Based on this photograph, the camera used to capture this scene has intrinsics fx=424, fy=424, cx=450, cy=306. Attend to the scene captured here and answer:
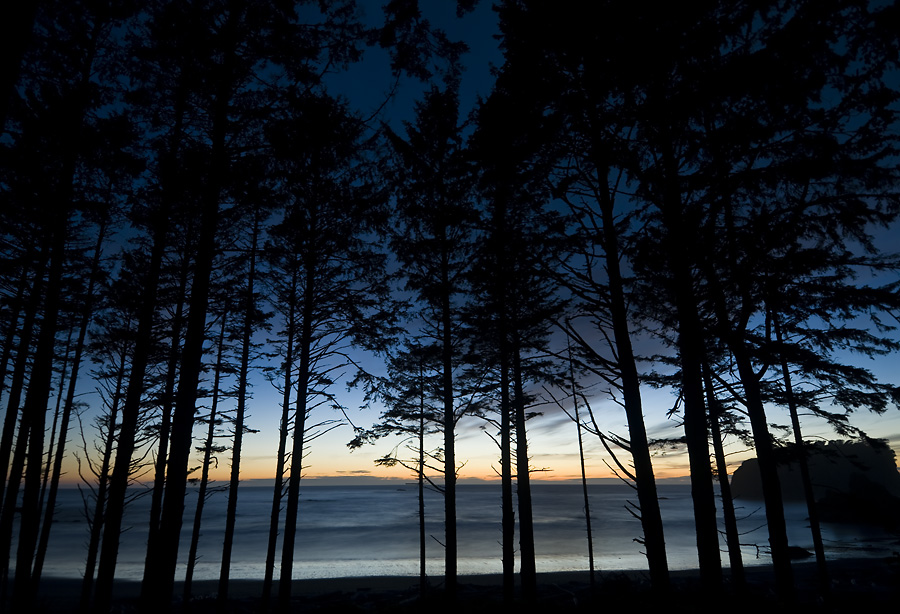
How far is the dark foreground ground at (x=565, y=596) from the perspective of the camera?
577 centimetres

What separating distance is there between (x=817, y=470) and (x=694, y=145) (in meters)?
191

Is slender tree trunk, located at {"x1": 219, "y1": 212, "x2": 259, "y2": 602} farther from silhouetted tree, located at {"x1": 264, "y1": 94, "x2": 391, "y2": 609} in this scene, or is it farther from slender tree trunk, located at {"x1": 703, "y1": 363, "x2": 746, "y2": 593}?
slender tree trunk, located at {"x1": 703, "y1": 363, "x2": 746, "y2": 593}

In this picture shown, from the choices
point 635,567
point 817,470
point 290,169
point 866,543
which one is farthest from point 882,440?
point 817,470

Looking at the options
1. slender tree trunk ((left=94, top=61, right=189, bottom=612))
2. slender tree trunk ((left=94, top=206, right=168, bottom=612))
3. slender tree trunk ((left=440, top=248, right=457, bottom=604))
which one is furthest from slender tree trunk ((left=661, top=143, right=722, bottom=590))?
slender tree trunk ((left=94, top=206, right=168, bottom=612))

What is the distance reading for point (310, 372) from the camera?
41.2 feet

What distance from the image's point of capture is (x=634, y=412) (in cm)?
653

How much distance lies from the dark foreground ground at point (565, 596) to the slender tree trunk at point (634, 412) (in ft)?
1.72

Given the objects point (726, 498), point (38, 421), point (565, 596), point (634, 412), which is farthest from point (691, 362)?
point (565, 596)

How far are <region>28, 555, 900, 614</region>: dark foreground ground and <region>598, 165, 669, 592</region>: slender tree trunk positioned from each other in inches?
20.6

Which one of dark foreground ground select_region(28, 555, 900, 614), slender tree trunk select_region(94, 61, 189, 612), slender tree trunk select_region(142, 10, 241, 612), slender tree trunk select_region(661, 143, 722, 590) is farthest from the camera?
slender tree trunk select_region(94, 61, 189, 612)

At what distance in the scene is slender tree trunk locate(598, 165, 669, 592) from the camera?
240 inches

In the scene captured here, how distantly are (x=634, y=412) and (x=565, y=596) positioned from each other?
18095mm

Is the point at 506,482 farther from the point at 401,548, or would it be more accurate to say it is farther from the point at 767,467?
the point at 401,548

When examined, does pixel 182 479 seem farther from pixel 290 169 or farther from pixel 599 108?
pixel 599 108
